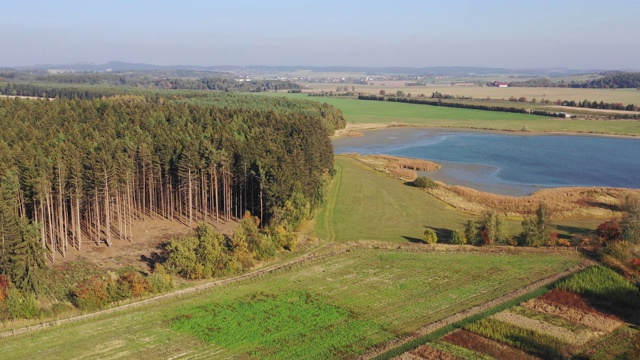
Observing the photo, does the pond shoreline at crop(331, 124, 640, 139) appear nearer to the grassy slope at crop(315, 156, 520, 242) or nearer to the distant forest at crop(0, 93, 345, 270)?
the grassy slope at crop(315, 156, 520, 242)

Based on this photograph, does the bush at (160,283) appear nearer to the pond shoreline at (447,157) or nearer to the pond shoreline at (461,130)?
the pond shoreline at (447,157)

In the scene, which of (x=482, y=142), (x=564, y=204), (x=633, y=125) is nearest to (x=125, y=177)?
(x=564, y=204)

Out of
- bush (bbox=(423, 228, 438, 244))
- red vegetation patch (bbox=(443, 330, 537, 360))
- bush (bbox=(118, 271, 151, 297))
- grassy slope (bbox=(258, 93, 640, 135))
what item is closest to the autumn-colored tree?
bush (bbox=(423, 228, 438, 244))

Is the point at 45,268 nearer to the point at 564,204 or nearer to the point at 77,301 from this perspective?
the point at 77,301

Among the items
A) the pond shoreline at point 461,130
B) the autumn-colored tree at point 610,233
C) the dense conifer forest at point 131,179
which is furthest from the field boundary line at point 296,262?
the pond shoreline at point 461,130

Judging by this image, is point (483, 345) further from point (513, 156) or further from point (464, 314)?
point (513, 156)
